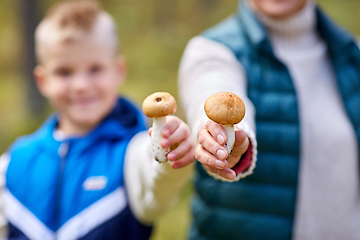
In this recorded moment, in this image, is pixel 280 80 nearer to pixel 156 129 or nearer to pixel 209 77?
pixel 209 77

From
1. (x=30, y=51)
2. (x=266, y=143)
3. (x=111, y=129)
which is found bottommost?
(x=30, y=51)

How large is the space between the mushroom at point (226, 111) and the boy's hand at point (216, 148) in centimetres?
3

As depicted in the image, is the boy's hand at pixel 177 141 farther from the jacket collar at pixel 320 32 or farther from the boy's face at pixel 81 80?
the boy's face at pixel 81 80

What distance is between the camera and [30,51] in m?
7.04


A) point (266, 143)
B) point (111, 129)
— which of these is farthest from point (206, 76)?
point (111, 129)

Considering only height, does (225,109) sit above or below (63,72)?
above

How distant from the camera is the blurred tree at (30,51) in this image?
6.85 meters

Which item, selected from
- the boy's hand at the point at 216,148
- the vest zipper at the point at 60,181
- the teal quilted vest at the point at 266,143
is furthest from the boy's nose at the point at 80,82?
the boy's hand at the point at 216,148

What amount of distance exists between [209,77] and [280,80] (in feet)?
1.51

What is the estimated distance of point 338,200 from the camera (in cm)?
186

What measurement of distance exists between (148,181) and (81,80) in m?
0.87

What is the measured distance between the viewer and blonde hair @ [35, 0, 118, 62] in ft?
7.16

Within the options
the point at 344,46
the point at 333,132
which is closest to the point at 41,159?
the point at 333,132

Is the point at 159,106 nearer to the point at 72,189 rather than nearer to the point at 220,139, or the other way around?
the point at 220,139
